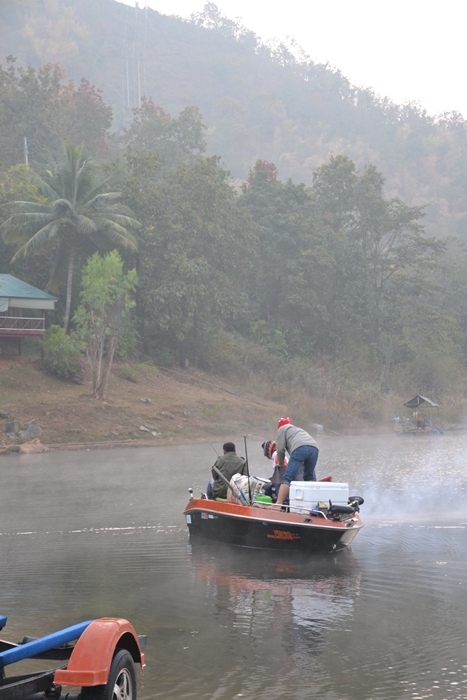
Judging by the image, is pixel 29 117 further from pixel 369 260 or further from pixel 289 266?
pixel 369 260

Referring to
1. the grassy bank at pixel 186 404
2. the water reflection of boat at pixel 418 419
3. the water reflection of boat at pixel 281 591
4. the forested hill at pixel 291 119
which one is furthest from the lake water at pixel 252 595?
the forested hill at pixel 291 119

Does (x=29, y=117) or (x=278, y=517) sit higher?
(x=29, y=117)

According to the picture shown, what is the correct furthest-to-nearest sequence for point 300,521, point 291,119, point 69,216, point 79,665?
point 291,119 → point 69,216 → point 300,521 → point 79,665

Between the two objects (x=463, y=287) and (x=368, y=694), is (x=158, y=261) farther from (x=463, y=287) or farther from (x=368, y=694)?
(x=368, y=694)

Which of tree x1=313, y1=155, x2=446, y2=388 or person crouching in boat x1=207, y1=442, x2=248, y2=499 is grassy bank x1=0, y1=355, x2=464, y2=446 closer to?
tree x1=313, y1=155, x2=446, y2=388

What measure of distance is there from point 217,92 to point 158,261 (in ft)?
505

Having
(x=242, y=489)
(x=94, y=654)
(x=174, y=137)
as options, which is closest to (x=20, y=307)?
(x=242, y=489)

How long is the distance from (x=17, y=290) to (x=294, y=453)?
3319 cm

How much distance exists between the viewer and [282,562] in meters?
13.5

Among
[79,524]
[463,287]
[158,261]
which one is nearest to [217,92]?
[463,287]

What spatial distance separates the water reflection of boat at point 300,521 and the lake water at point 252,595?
24 cm

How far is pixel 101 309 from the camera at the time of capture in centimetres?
4241

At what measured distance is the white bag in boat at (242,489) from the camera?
14.5 m

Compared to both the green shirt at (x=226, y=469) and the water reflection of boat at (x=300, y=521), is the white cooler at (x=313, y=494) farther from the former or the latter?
the green shirt at (x=226, y=469)
